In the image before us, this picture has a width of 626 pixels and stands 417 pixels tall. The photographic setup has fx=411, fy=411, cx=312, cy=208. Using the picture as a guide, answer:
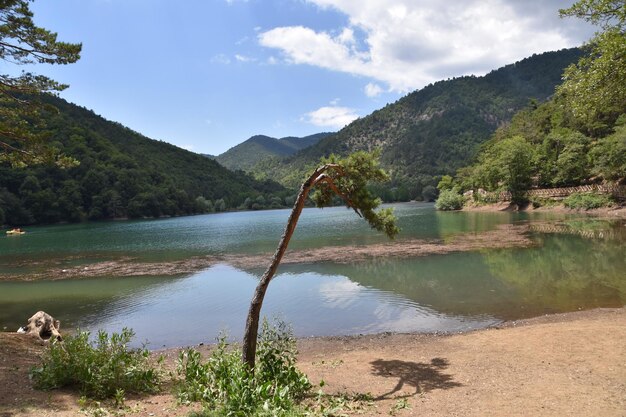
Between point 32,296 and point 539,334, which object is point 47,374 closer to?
point 539,334

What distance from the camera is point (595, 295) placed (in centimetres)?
1792

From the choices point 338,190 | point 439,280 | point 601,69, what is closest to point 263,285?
point 338,190

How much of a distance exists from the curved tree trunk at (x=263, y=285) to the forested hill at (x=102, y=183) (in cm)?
10329

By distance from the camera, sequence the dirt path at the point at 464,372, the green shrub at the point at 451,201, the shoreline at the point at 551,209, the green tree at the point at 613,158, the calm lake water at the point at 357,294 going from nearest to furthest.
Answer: the dirt path at the point at 464,372
the calm lake water at the point at 357,294
the shoreline at the point at 551,209
the green tree at the point at 613,158
the green shrub at the point at 451,201

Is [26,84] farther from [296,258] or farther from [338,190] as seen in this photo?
[296,258]

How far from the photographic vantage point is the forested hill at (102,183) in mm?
103938

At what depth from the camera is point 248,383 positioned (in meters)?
7.65

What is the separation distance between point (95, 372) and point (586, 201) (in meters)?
67.0

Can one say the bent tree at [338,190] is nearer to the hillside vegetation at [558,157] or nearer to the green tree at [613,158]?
the hillside vegetation at [558,157]

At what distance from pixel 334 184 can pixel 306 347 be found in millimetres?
6387

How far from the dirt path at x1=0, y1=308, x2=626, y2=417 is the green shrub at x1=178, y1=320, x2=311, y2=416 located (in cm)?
57

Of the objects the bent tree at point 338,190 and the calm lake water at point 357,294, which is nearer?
the bent tree at point 338,190

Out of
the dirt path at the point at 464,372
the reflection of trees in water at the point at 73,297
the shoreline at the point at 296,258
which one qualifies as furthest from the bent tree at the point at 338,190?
the shoreline at the point at 296,258

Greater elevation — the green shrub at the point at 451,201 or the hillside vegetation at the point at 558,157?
the hillside vegetation at the point at 558,157
